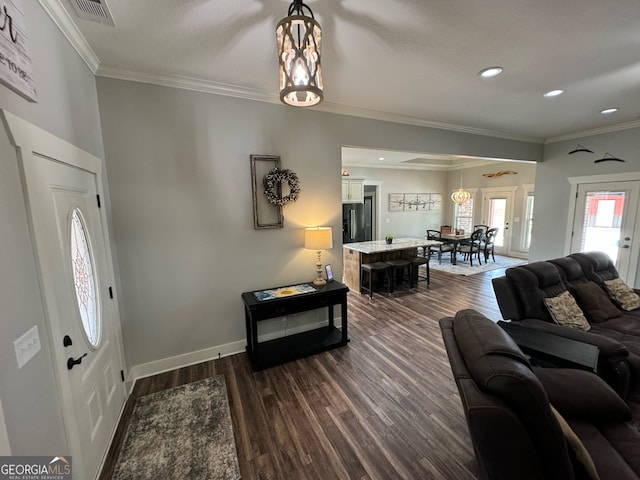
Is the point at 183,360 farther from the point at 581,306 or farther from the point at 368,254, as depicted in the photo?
the point at 581,306

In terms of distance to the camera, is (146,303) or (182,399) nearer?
(182,399)

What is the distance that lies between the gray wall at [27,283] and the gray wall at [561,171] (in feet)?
23.6

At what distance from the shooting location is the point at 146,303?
2578 mm

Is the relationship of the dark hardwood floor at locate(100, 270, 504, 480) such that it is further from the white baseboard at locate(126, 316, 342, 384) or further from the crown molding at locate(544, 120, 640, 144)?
the crown molding at locate(544, 120, 640, 144)

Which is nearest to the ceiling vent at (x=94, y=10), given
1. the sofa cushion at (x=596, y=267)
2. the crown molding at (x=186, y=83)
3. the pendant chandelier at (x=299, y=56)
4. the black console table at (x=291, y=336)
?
the crown molding at (x=186, y=83)

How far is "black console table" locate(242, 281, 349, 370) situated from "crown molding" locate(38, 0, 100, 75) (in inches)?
94.5

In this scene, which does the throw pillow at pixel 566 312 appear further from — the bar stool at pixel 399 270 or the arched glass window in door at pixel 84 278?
the arched glass window in door at pixel 84 278

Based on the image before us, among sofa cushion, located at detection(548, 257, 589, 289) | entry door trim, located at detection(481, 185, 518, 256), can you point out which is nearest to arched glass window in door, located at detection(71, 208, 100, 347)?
sofa cushion, located at detection(548, 257, 589, 289)

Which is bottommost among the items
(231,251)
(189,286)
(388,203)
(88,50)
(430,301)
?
(430,301)

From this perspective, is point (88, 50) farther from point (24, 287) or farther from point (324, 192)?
point (324, 192)

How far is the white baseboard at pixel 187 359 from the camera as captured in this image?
8.55 ft

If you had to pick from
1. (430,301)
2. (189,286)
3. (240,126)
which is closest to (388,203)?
(430,301)

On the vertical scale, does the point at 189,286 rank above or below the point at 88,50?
below

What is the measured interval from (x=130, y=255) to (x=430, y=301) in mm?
4371
